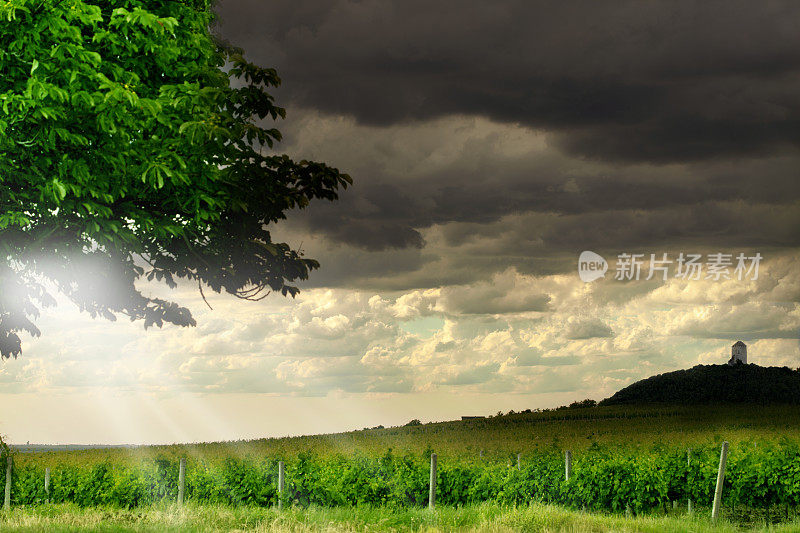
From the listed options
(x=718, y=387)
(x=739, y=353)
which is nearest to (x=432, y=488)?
(x=718, y=387)

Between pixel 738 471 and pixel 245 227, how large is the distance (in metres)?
12.9

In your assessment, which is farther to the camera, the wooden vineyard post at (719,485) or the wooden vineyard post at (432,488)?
the wooden vineyard post at (432,488)

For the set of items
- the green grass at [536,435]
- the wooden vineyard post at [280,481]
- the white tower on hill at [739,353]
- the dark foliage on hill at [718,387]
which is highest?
the white tower on hill at [739,353]

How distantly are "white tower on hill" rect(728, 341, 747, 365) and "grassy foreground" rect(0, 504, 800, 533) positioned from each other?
7950cm

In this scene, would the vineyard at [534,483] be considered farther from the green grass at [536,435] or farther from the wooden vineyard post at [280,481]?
the green grass at [536,435]

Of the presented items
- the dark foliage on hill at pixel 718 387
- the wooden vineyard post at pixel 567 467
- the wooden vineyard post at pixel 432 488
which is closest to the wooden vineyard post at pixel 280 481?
the wooden vineyard post at pixel 432 488

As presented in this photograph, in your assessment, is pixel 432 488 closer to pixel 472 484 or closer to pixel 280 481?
pixel 472 484

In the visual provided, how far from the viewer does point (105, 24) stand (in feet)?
48.0

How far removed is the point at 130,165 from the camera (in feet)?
44.0

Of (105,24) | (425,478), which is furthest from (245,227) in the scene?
(425,478)

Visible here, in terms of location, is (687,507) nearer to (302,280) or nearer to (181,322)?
(302,280)

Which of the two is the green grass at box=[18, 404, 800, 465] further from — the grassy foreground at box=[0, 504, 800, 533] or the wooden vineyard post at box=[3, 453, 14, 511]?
the grassy foreground at box=[0, 504, 800, 533]

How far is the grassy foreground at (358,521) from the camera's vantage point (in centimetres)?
1336

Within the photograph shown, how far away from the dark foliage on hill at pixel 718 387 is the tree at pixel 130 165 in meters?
68.5
